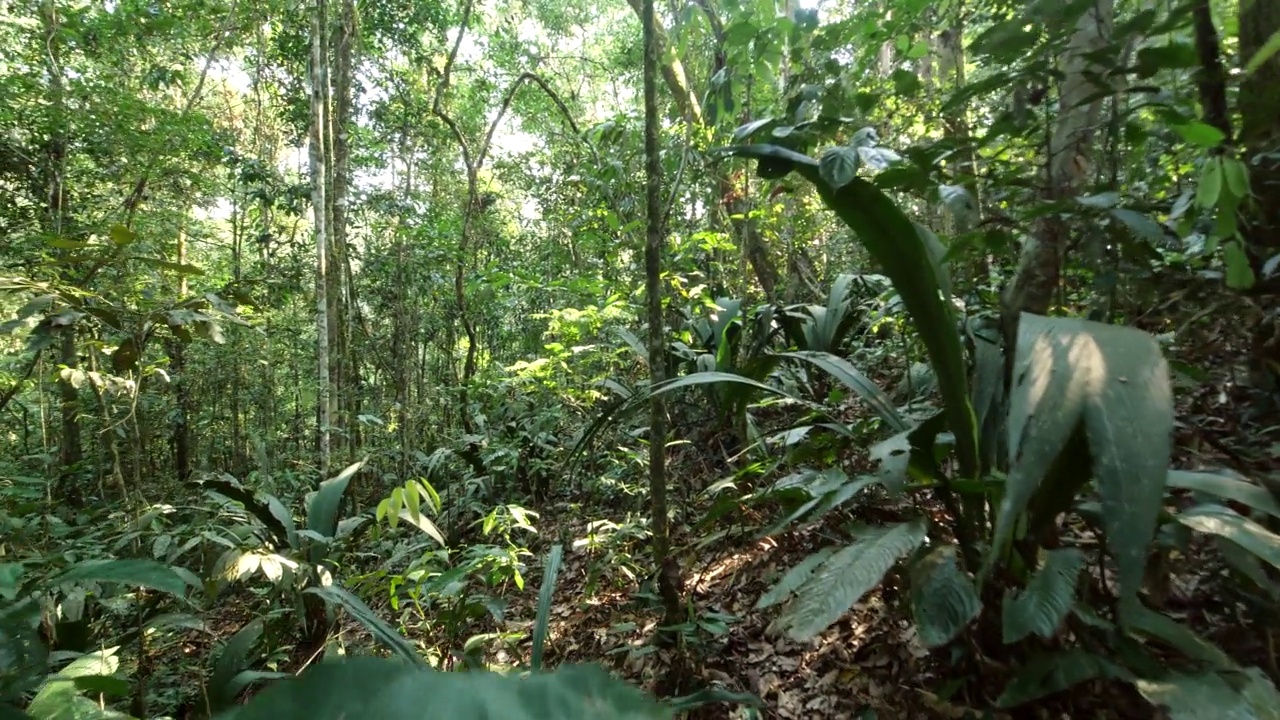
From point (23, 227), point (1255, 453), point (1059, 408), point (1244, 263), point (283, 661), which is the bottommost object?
point (283, 661)

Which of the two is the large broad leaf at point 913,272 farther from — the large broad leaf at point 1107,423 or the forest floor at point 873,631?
the forest floor at point 873,631

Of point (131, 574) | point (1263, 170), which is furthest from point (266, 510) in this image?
point (1263, 170)

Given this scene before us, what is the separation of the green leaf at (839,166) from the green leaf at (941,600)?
738 millimetres

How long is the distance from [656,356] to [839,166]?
0.99 meters

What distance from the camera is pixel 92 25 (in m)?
5.24

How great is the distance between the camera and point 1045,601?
1068 mm

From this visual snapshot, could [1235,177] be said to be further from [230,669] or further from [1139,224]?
[230,669]

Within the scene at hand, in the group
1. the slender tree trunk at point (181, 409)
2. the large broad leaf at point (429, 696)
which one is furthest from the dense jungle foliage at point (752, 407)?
the slender tree trunk at point (181, 409)

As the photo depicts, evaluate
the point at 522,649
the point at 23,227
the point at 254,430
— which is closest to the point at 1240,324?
the point at 522,649

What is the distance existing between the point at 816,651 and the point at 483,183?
7.13 m

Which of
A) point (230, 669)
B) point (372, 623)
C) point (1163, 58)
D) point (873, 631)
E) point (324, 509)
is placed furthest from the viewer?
point (324, 509)

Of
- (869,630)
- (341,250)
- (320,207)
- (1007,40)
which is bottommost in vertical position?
(869,630)

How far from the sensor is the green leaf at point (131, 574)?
126 centimetres

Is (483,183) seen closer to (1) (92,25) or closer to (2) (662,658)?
(1) (92,25)
